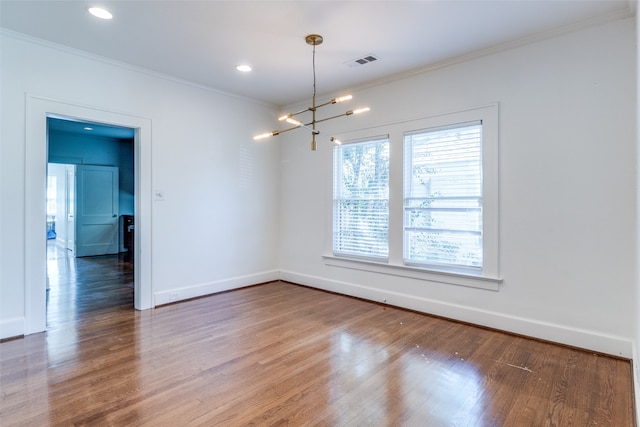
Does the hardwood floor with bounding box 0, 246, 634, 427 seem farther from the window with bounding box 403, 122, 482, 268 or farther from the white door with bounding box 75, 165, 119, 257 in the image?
the white door with bounding box 75, 165, 119, 257

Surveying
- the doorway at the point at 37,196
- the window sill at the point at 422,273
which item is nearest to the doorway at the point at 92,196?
the doorway at the point at 37,196

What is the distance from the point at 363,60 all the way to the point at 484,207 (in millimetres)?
2115

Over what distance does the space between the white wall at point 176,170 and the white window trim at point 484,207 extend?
5.07 ft

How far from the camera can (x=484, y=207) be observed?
3658 mm

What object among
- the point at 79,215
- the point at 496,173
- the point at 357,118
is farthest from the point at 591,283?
the point at 79,215

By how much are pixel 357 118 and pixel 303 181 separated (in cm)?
136

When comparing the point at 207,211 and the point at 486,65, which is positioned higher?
the point at 486,65

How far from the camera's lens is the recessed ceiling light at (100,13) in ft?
9.42

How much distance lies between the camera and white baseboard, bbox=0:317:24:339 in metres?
3.24

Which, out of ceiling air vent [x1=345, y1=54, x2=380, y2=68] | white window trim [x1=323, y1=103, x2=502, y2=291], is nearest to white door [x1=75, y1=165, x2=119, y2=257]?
white window trim [x1=323, y1=103, x2=502, y2=291]

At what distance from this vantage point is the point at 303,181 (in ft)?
18.1

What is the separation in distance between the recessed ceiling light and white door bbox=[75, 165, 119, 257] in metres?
6.47

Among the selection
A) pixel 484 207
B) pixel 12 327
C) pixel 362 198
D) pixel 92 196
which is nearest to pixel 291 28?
pixel 362 198

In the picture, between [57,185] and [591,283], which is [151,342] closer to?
[591,283]
